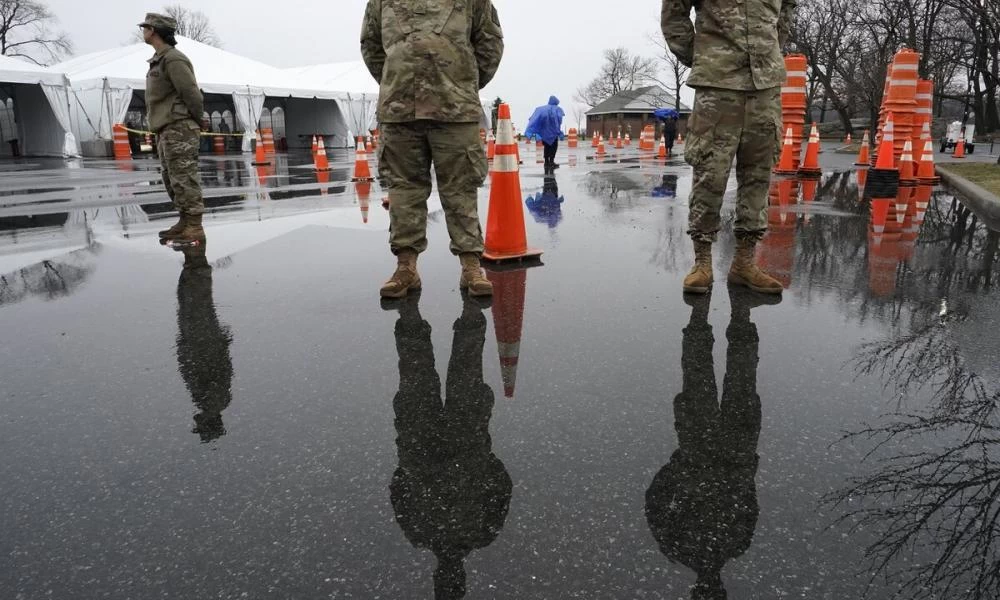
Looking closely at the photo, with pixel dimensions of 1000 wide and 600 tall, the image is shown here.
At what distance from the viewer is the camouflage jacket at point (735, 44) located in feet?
12.5

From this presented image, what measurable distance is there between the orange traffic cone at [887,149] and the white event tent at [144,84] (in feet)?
76.9

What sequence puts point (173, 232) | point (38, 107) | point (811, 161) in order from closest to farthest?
point (173, 232) < point (811, 161) < point (38, 107)

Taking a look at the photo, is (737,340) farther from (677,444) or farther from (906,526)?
(906,526)

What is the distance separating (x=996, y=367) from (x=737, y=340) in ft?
3.25

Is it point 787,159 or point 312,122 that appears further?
point 312,122

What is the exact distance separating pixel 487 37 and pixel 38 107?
3096 cm

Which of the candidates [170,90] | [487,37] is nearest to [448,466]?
[487,37]

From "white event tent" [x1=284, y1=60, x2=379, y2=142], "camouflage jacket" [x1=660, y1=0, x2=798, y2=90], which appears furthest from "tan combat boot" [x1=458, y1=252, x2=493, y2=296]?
"white event tent" [x1=284, y1=60, x2=379, y2=142]

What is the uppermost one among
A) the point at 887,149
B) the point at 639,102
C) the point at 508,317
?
the point at 639,102

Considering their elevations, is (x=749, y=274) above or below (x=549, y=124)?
below

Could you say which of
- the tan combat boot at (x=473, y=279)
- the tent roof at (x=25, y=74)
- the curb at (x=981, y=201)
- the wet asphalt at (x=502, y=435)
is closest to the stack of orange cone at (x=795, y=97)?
the curb at (x=981, y=201)

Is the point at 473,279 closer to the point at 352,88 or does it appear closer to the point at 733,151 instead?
the point at 733,151

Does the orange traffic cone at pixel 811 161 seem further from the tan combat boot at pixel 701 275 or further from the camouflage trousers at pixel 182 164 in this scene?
the camouflage trousers at pixel 182 164

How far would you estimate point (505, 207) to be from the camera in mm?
4828
